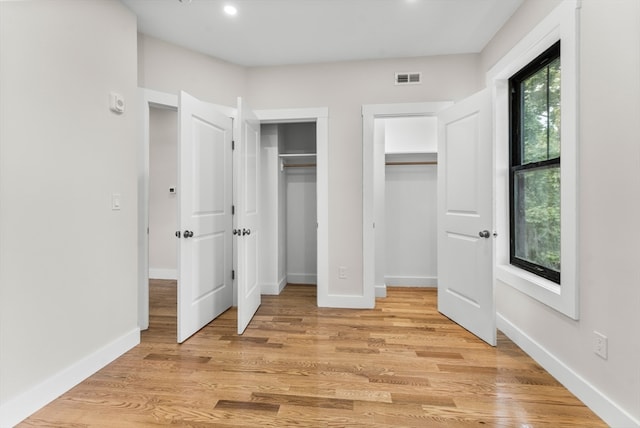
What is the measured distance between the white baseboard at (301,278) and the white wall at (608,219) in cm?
291

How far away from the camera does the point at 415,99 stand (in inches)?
132

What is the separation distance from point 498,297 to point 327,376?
1.82 metres

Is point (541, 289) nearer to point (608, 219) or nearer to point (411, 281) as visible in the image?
point (608, 219)

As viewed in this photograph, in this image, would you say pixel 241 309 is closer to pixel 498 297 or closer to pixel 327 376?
A: pixel 327 376

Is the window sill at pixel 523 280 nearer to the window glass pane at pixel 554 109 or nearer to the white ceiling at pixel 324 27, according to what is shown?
the window glass pane at pixel 554 109

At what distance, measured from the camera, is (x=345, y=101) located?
11.3 ft

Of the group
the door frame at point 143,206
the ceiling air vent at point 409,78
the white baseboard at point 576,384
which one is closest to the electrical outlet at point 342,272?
the white baseboard at point 576,384

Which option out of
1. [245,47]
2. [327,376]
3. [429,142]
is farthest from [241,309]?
[429,142]

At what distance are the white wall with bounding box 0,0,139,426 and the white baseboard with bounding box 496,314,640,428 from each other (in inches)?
117

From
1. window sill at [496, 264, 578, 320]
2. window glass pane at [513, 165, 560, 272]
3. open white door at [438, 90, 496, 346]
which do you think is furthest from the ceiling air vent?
window sill at [496, 264, 578, 320]

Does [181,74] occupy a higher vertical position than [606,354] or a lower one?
higher

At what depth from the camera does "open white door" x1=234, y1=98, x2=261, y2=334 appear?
9.05 ft

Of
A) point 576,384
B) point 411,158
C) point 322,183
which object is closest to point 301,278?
point 322,183

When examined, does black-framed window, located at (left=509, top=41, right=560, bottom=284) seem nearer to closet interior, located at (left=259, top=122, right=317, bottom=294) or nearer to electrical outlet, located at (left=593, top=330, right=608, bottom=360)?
electrical outlet, located at (left=593, top=330, right=608, bottom=360)
